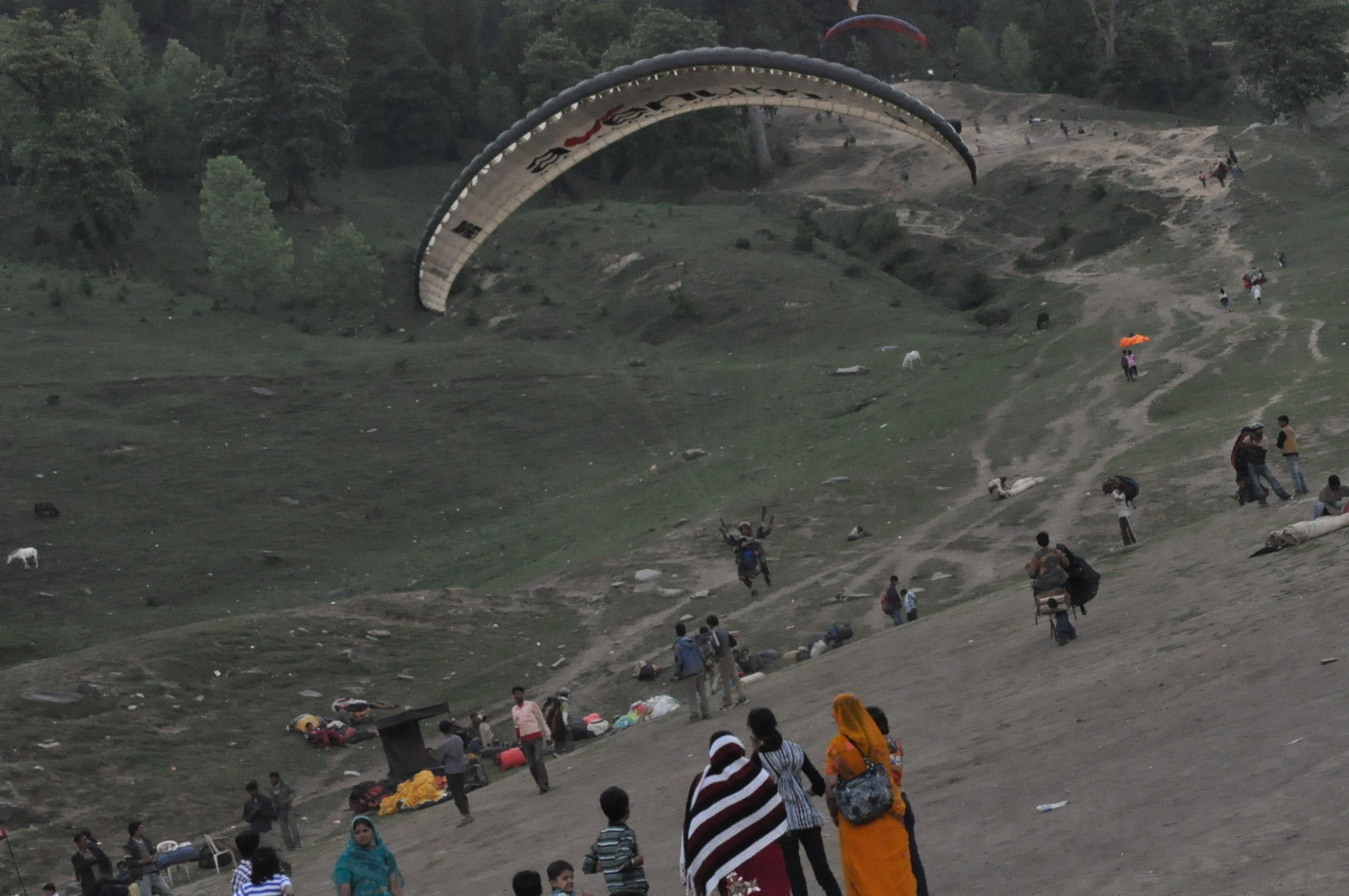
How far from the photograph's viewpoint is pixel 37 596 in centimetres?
4047

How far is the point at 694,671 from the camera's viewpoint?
2047cm

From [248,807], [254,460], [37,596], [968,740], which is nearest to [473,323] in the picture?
[254,460]

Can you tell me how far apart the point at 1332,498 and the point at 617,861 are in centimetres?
A: 1489

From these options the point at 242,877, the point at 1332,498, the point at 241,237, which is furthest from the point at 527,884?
the point at 241,237

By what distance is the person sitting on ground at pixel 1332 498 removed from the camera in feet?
67.8

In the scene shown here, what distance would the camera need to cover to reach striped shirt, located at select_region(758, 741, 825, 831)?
30.8 ft

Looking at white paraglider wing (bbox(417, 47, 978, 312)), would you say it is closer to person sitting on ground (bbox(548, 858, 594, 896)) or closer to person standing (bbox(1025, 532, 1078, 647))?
person standing (bbox(1025, 532, 1078, 647))

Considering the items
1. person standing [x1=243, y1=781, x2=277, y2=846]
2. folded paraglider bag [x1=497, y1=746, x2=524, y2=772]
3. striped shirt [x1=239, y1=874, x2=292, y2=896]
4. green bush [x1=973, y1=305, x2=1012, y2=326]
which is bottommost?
striped shirt [x1=239, y1=874, x2=292, y2=896]

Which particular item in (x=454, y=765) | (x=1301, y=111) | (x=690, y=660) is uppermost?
(x=1301, y=111)

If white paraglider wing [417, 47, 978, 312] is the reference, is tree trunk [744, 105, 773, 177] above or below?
above

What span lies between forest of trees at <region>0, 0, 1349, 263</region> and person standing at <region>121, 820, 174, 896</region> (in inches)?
2502

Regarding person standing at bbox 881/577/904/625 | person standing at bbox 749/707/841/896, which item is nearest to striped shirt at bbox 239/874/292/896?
person standing at bbox 749/707/841/896

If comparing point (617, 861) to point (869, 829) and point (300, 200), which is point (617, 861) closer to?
point (869, 829)

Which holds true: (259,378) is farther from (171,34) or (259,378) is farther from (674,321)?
(171,34)
